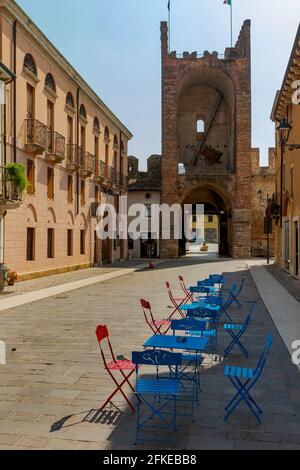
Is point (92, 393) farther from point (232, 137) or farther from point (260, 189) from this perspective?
point (260, 189)

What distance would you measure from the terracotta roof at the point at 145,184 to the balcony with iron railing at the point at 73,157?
1585 centimetres

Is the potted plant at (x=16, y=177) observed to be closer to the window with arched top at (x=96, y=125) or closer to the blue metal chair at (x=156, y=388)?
the blue metal chair at (x=156, y=388)

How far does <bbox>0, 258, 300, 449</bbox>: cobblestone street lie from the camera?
4.55m

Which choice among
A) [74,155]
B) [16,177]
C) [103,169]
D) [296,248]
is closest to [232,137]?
[103,169]

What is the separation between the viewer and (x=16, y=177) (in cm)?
1667

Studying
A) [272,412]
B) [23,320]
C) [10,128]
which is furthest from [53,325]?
[10,128]

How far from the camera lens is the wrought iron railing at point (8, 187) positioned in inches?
649

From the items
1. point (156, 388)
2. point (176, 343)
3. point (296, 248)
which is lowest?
point (156, 388)

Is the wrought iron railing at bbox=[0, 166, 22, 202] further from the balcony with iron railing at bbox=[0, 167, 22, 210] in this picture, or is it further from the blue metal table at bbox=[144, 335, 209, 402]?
the blue metal table at bbox=[144, 335, 209, 402]

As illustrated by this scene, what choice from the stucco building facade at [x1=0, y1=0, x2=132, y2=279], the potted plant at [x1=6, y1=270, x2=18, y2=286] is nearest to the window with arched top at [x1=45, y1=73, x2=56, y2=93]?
the stucco building facade at [x1=0, y1=0, x2=132, y2=279]

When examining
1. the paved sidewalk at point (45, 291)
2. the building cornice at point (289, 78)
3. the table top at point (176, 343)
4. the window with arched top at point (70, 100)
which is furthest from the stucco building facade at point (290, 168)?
the table top at point (176, 343)

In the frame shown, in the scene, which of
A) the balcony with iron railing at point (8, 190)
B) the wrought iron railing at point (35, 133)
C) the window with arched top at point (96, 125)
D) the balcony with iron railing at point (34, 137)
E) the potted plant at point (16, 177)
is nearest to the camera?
the balcony with iron railing at point (8, 190)

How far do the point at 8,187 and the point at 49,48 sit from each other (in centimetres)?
944

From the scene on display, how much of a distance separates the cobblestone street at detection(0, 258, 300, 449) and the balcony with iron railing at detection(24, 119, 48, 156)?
11.0 metres
